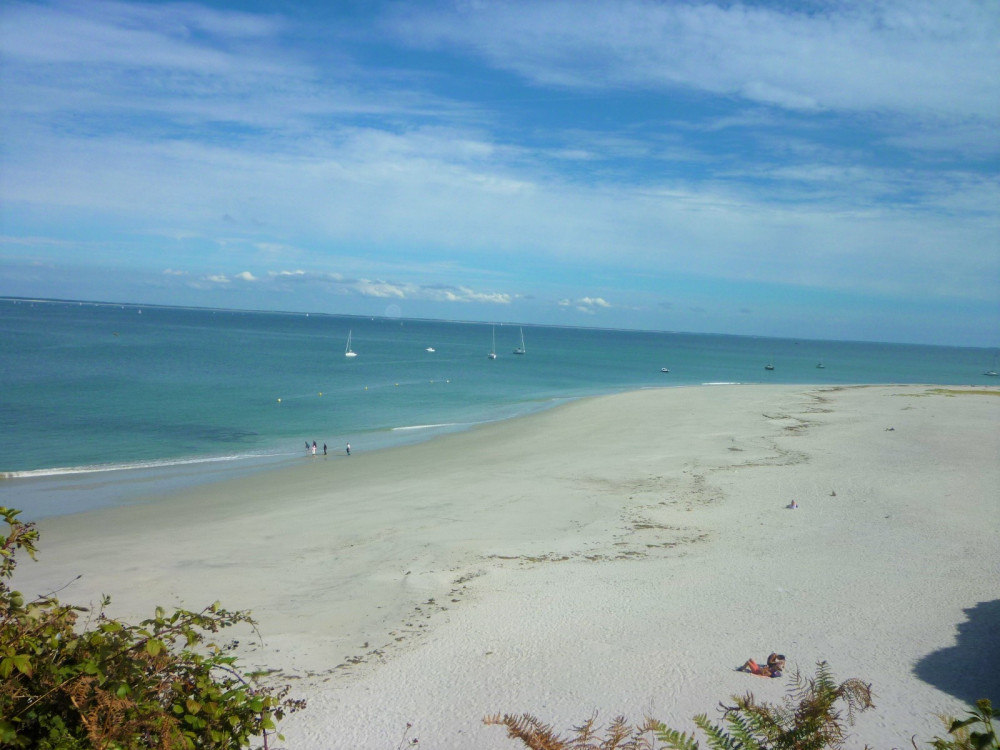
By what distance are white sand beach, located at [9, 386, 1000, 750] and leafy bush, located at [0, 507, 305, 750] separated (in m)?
5.90

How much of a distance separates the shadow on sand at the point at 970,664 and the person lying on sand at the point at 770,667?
85.1 inches

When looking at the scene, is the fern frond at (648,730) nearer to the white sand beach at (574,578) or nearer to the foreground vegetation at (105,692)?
the foreground vegetation at (105,692)

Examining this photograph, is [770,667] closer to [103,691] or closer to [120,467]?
[103,691]

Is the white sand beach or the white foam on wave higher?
the white sand beach

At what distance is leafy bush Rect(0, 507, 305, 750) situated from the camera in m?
3.46

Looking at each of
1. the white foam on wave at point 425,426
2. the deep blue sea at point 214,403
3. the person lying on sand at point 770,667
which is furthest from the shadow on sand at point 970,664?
the white foam on wave at point 425,426

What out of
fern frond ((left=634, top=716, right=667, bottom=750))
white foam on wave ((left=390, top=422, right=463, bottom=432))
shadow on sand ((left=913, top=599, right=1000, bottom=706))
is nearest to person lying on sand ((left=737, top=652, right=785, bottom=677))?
shadow on sand ((left=913, top=599, right=1000, bottom=706))

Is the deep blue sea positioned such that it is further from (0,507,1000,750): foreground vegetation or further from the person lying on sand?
(0,507,1000,750): foreground vegetation

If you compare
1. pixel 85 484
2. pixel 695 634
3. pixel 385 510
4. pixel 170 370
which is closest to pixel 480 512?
pixel 385 510

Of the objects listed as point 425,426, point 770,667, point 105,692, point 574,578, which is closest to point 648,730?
point 105,692

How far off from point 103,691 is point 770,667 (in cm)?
984

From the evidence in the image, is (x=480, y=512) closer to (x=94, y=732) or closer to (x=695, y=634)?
(x=695, y=634)

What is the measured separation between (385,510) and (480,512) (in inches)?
112

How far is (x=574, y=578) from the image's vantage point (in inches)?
594
